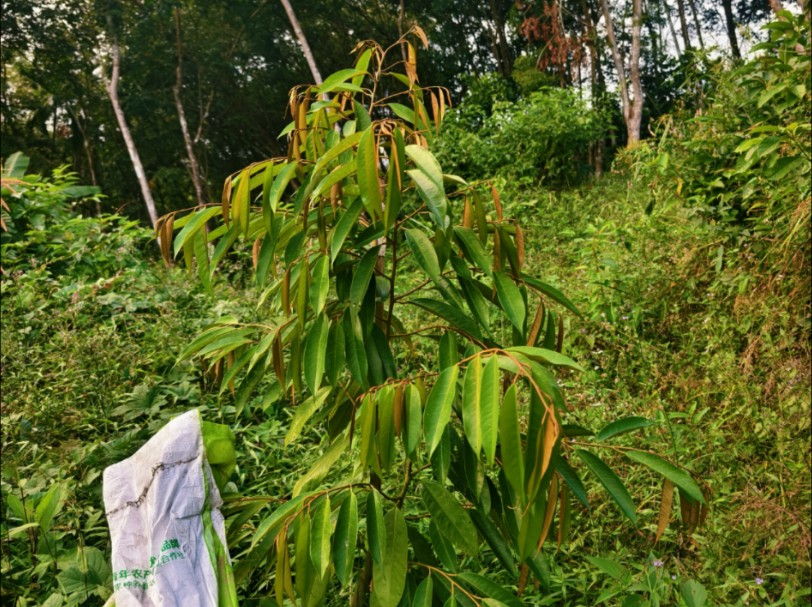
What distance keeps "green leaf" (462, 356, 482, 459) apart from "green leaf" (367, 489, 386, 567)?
0.89 feet

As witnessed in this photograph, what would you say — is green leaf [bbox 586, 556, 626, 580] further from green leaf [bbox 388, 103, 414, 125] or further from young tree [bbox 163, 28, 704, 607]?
green leaf [bbox 388, 103, 414, 125]

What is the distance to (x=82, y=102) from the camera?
12906 millimetres

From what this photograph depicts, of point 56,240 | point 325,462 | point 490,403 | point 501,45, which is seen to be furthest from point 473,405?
point 501,45

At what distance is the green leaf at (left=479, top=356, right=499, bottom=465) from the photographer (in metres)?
0.69

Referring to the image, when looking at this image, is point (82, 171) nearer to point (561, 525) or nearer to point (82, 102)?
point (82, 102)

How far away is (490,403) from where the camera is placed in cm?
70

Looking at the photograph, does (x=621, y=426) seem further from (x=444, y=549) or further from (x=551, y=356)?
(x=444, y=549)

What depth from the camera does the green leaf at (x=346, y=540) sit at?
2.86ft

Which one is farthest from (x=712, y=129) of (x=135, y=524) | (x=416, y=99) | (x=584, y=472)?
(x=135, y=524)

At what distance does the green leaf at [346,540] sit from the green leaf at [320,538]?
0.07ft

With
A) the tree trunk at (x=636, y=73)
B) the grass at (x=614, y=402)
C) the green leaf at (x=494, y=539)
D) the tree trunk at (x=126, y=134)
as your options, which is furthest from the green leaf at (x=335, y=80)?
the tree trunk at (x=126, y=134)

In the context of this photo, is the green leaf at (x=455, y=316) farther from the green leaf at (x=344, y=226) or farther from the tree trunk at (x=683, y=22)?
the tree trunk at (x=683, y=22)

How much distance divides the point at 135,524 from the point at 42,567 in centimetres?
96

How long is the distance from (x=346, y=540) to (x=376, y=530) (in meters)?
0.05
